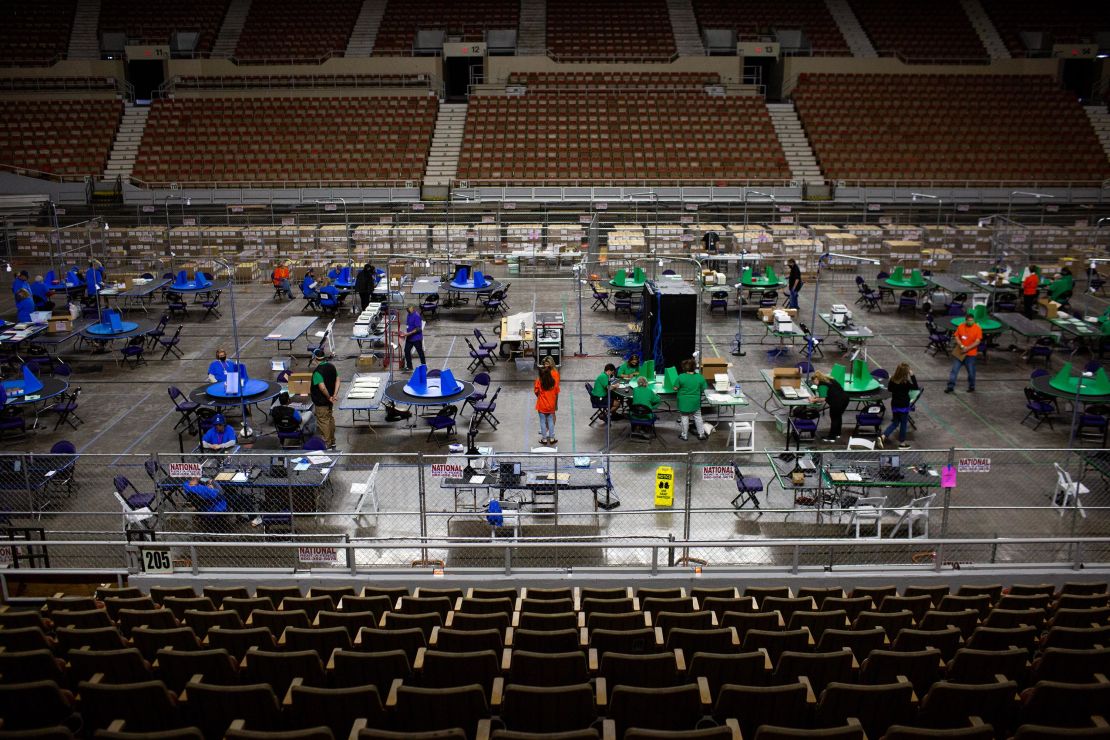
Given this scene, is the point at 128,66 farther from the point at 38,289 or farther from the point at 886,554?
the point at 886,554

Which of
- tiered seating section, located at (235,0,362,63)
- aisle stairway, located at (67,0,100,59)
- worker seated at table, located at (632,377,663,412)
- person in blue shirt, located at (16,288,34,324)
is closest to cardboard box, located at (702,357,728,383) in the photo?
worker seated at table, located at (632,377,663,412)

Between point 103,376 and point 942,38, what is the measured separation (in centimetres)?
4073

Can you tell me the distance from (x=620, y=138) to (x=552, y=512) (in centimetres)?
2877

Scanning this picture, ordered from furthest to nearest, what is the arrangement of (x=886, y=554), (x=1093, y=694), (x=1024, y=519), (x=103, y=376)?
1. (x=103, y=376)
2. (x=1024, y=519)
3. (x=886, y=554)
4. (x=1093, y=694)

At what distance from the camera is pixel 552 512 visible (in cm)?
1262

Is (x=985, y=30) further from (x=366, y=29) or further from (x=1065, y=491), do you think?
(x=1065, y=491)

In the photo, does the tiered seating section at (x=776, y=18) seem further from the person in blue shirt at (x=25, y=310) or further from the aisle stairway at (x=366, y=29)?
the person in blue shirt at (x=25, y=310)

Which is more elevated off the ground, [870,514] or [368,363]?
[368,363]

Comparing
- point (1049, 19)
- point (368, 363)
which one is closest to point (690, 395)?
point (368, 363)

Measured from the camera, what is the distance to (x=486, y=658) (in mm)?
7500

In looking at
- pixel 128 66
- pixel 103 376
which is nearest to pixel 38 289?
pixel 103 376

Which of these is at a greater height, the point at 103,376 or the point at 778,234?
the point at 778,234

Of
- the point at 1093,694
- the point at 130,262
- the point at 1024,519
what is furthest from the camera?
the point at 130,262

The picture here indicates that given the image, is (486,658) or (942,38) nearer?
(486,658)
